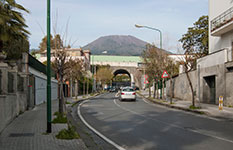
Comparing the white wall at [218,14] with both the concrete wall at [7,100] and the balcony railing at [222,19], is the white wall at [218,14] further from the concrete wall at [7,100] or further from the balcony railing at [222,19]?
the concrete wall at [7,100]

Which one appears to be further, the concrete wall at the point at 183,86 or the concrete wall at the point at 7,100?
the concrete wall at the point at 183,86

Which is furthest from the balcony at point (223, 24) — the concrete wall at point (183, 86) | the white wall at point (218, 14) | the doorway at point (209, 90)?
the concrete wall at point (183, 86)

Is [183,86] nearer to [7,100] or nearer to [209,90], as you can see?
[209,90]

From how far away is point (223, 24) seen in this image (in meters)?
24.6

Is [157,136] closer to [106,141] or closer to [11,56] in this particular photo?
[106,141]

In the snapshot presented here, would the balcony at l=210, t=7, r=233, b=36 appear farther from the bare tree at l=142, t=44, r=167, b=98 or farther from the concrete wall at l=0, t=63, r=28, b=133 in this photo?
the concrete wall at l=0, t=63, r=28, b=133

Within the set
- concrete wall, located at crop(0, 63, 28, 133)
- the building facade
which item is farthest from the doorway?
concrete wall, located at crop(0, 63, 28, 133)

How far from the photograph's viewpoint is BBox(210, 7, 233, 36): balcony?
2388 centimetres

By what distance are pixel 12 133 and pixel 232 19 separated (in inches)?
768

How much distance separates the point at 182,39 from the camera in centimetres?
4347

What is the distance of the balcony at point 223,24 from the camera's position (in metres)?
23.9

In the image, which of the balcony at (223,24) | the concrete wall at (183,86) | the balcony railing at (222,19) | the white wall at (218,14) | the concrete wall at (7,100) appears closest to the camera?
the concrete wall at (7,100)

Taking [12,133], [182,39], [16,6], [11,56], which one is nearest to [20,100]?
[16,6]

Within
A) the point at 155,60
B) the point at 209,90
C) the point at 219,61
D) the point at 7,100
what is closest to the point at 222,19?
the point at 219,61
